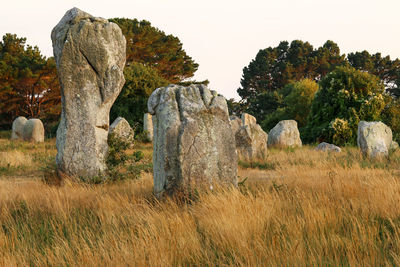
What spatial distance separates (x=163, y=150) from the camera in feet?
18.1

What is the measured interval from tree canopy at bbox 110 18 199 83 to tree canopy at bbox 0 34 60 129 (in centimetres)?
728

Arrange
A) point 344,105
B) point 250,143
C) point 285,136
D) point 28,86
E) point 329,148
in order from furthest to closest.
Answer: point 28,86 → point 344,105 → point 285,136 → point 329,148 → point 250,143

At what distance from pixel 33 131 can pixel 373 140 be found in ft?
57.2

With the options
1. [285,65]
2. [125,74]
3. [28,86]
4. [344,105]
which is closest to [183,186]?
[344,105]

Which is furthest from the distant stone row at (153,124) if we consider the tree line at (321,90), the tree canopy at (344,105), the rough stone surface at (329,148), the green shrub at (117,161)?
the tree line at (321,90)

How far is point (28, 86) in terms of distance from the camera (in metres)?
29.6

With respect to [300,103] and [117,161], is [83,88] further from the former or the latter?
[300,103]

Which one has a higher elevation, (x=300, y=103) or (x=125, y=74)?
(x=125, y=74)

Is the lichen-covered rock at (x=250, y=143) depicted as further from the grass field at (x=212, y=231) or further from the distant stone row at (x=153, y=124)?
the grass field at (x=212, y=231)

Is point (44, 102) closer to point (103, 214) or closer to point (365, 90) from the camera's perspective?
point (365, 90)

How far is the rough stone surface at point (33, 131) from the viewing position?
21.2 meters

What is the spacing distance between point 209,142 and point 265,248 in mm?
2477

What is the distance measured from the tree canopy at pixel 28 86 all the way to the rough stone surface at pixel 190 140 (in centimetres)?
2553

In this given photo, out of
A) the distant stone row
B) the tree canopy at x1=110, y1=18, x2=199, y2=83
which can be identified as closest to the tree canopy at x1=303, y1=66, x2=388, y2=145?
the distant stone row
